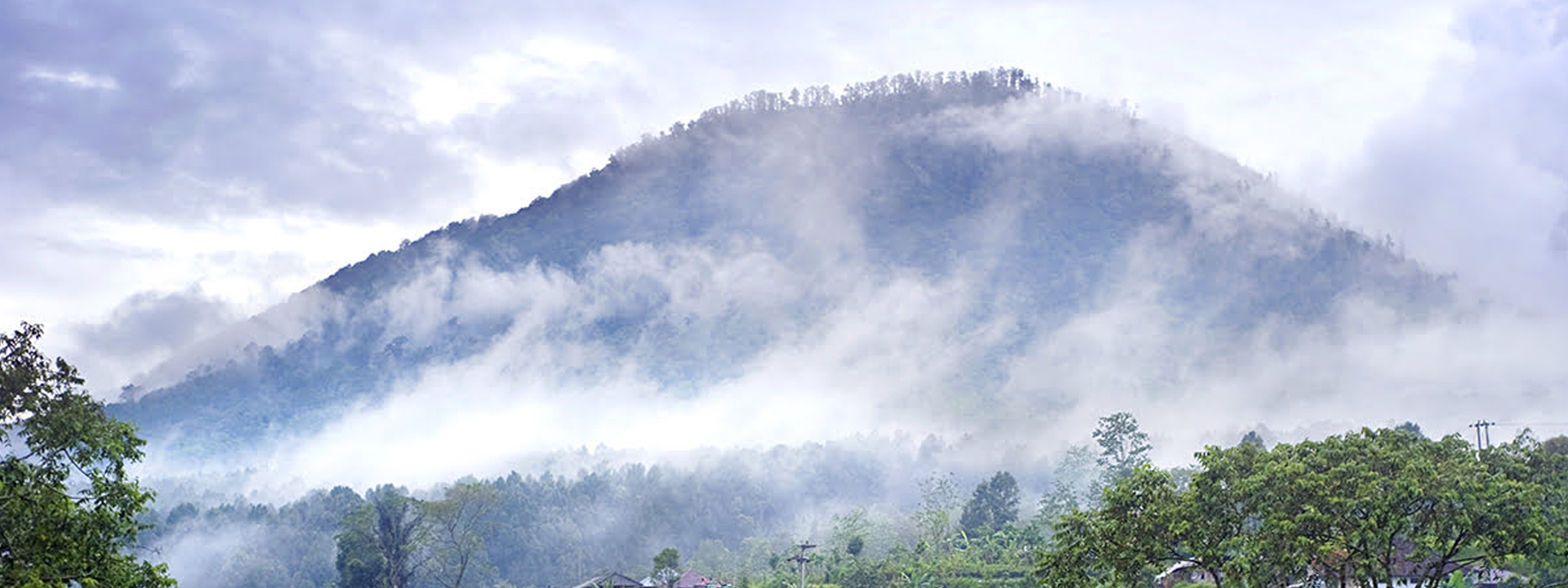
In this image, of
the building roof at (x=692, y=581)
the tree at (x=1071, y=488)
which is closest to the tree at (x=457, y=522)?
the building roof at (x=692, y=581)

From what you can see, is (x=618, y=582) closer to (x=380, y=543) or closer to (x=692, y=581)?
(x=692, y=581)

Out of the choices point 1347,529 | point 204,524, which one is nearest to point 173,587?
point 1347,529

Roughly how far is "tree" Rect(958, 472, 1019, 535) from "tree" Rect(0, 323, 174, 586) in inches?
2711

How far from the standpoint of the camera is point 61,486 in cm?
1795

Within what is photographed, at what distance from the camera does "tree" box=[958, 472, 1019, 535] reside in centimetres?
8525

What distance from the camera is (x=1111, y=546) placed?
2586 cm

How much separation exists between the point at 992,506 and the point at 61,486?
2926 inches

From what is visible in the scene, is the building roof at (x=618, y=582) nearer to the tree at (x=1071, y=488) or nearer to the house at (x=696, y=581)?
the house at (x=696, y=581)

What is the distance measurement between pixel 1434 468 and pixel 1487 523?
1378mm

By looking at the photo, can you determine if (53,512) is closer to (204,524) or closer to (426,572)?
(426,572)

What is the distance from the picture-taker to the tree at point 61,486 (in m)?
16.7

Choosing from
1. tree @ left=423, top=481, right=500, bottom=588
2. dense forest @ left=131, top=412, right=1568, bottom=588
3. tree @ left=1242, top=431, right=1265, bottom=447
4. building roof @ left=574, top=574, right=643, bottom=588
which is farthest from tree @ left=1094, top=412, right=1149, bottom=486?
tree @ left=423, top=481, right=500, bottom=588

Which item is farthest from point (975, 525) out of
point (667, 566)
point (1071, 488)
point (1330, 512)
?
point (1330, 512)

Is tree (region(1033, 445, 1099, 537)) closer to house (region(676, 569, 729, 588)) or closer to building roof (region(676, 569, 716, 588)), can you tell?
house (region(676, 569, 729, 588))
